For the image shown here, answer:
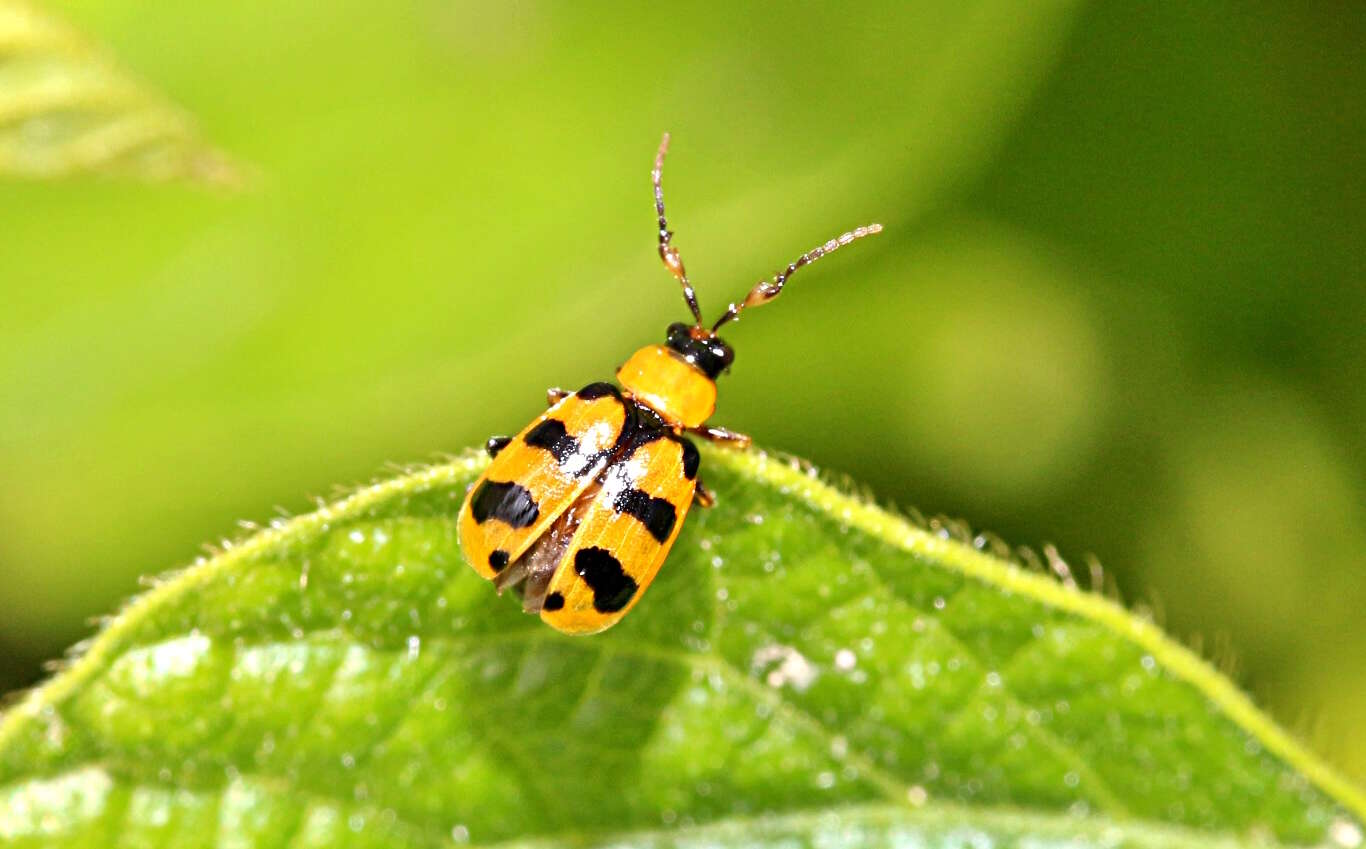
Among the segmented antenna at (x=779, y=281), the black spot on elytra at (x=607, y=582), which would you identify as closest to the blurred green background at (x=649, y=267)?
the segmented antenna at (x=779, y=281)

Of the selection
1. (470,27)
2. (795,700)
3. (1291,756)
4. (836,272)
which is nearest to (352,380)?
(470,27)

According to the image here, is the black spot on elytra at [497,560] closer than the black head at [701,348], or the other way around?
the black spot on elytra at [497,560]

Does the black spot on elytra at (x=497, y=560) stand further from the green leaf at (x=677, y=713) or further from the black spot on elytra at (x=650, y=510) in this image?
the black spot on elytra at (x=650, y=510)

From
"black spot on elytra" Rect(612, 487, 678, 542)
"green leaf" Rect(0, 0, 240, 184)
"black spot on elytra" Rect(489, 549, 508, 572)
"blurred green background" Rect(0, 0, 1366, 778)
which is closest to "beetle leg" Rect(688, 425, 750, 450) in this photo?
"black spot on elytra" Rect(612, 487, 678, 542)

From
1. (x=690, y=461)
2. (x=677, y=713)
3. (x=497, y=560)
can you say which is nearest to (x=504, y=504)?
(x=497, y=560)

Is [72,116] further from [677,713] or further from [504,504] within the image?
[677,713]

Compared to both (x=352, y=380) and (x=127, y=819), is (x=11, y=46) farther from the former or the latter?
(x=127, y=819)
